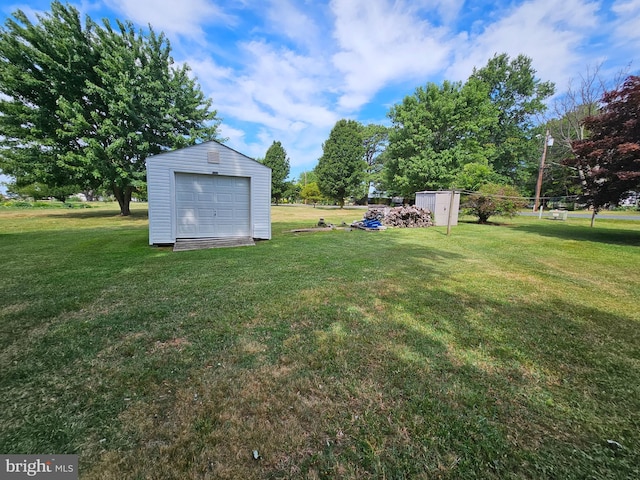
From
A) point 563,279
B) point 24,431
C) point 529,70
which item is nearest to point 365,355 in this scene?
point 24,431

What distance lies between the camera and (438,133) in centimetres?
2123

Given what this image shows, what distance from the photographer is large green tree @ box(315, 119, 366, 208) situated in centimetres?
2830

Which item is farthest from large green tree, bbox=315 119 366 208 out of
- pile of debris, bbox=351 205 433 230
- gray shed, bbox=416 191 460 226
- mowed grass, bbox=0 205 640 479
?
mowed grass, bbox=0 205 640 479

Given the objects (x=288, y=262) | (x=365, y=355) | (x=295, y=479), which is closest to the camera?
(x=295, y=479)

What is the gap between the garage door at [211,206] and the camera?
809 cm

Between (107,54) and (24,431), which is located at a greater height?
(107,54)

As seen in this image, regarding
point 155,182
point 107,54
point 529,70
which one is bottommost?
point 155,182

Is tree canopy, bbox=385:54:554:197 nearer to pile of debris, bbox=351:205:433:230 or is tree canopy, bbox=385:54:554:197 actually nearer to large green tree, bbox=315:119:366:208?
large green tree, bbox=315:119:366:208

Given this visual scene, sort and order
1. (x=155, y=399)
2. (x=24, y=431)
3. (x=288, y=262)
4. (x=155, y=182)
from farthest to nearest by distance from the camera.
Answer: (x=155, y=182)
(x=288, y=262)
(x=155, y=399)
(x=24, y=431)

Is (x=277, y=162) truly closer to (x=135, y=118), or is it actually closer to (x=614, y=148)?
(x=135, y=118)

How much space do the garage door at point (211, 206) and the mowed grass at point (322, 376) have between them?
12.5 ft

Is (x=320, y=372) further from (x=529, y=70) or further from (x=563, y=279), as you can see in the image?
(x=529, y=70)

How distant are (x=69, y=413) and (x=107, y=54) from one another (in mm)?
19088

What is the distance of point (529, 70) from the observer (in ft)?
Result: 88.5
